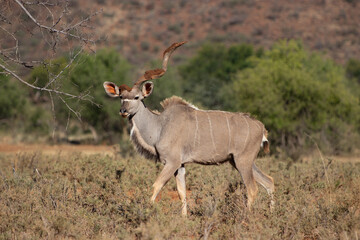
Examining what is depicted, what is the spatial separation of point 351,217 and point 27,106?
2454 centimetres

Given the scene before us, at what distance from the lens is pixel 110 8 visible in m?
51.2

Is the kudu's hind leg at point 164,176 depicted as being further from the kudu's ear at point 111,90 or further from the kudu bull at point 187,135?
the kudu's ear at point 111,90

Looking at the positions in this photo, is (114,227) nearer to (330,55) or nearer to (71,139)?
(71,139)

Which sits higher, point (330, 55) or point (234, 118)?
point (234, 118)

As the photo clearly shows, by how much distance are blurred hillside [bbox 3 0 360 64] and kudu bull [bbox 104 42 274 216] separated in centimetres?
3554

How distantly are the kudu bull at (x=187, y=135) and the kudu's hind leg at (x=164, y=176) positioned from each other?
68 millimetres

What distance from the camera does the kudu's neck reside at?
7.98 metres

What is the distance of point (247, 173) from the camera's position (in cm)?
787

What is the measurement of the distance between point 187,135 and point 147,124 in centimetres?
64

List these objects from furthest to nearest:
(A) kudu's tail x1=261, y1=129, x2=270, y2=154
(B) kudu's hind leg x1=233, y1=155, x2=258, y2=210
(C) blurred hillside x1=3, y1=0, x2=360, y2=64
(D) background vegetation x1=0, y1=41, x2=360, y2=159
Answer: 1. (C) blurred hillside x1=3, y1=0, x2=360, y2=64
2. (D) background vegetation x1=0, y1=41, x2=360, y2=159
3. (A) kudu's tail x1=261, y1=129, x2=270, y2=154
4. (B) kudu's hind leg x1=233, y1=155, x2=258, y2=210

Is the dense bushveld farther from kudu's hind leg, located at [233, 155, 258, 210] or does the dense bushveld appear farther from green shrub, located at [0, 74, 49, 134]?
green shrub, located at [0, 74, 49, 134]

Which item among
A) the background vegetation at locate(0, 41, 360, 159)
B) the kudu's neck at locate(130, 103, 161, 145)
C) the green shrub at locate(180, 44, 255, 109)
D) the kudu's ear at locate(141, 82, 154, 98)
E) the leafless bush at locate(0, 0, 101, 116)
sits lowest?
the green shrub at locate(180, 44, 255, 109)

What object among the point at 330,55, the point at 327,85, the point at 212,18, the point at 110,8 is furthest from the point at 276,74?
the point at 110,8

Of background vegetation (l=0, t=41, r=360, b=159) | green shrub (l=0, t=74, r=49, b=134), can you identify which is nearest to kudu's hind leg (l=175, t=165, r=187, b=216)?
background vegetation (l=0, t=41, r=360, b=159)
